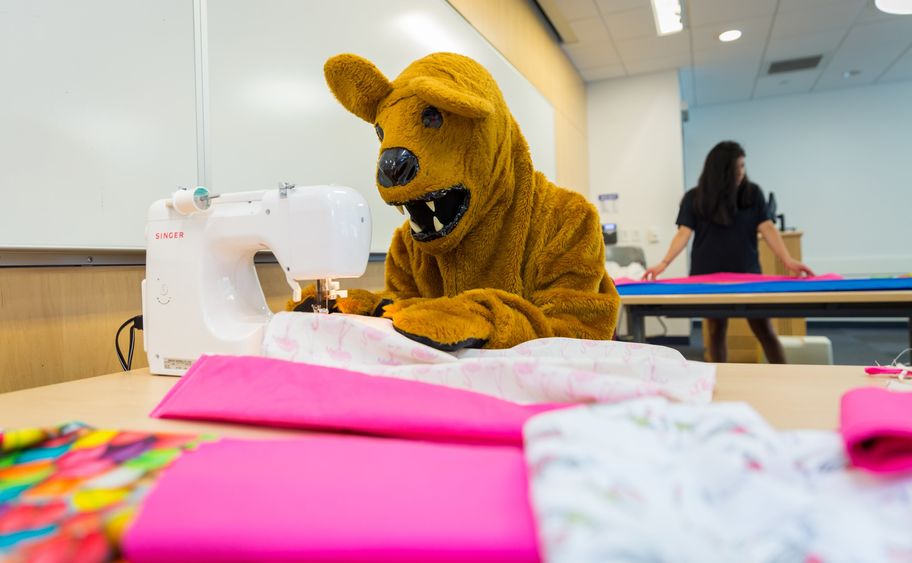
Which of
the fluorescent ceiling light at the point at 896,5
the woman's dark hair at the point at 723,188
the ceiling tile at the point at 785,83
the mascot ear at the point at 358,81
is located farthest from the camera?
the ceiling tile at the point at 785,83

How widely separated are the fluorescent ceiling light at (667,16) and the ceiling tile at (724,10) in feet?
0.23

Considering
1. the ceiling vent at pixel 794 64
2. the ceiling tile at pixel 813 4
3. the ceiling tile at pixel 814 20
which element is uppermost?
the ceiling vent at pixel 794 64

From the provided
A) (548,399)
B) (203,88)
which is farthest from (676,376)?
(203,88)

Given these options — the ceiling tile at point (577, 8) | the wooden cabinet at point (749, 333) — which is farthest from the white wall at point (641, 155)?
the ceiling tile at point (577, 8)

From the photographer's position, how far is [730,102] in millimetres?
6031

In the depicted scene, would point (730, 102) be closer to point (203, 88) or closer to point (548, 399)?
point (203, 88)

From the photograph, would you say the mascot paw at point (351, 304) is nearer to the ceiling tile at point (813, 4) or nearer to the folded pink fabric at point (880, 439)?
the folded pink fabric at point (880, 439)

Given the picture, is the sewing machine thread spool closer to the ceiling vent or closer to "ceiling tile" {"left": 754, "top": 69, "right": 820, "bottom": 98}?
the ceiling vent

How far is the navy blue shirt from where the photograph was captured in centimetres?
254

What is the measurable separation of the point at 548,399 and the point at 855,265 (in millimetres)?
6634

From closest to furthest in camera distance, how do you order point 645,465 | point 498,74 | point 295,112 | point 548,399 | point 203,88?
point 645,465 < point 548,399 < point 203,88 < point 295,112 < point 498,74

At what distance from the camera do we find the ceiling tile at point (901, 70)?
15.4 feet

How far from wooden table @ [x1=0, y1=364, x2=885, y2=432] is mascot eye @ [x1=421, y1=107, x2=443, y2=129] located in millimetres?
506

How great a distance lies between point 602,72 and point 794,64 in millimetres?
1651
